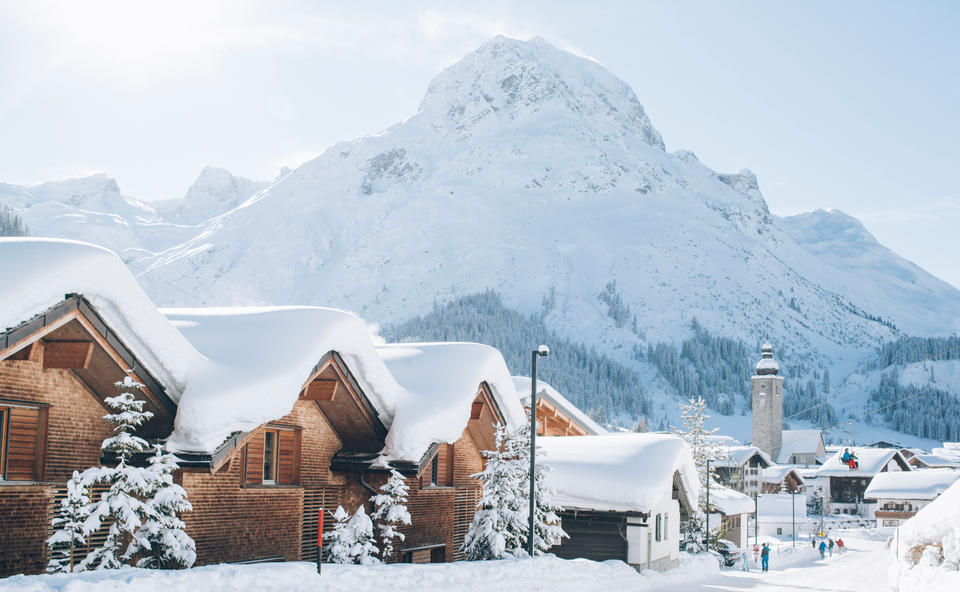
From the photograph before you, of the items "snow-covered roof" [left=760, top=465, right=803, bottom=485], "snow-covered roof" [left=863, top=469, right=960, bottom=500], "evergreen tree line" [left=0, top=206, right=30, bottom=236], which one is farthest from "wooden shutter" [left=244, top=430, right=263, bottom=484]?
"evergreen tree line" [left=0, top=206, right=30, bottom=236]

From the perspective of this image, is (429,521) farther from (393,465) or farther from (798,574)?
(798,574)

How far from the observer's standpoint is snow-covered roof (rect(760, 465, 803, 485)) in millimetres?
107438

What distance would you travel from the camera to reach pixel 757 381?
140000 mm

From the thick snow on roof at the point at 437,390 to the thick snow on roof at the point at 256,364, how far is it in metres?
0.74

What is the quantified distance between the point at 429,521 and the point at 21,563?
1243 centimetres

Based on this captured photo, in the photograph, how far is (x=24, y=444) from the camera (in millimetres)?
14594

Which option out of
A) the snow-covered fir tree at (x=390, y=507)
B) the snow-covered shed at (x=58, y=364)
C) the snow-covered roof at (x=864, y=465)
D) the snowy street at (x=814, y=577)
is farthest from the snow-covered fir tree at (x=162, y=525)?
the snow-covered roof at (x=864, y=465)

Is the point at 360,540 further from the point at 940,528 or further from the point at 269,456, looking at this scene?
the point at 940,528

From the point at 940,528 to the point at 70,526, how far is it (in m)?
16.2

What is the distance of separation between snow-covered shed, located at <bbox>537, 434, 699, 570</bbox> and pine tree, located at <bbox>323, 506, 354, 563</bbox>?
9.68m

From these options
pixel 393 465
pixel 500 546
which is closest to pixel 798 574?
pixel 500 546

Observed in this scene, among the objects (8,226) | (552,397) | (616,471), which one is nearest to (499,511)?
(616,471)

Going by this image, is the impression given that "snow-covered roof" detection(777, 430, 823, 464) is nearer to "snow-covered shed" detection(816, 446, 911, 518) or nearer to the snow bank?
"snow-covered shed" detection(816, 446, 911, 518)

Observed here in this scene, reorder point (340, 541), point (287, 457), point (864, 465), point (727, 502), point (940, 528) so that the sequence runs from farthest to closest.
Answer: point (864, 465), point (727, 502), point (287, 457), point (340, 541), point (940, 528)
